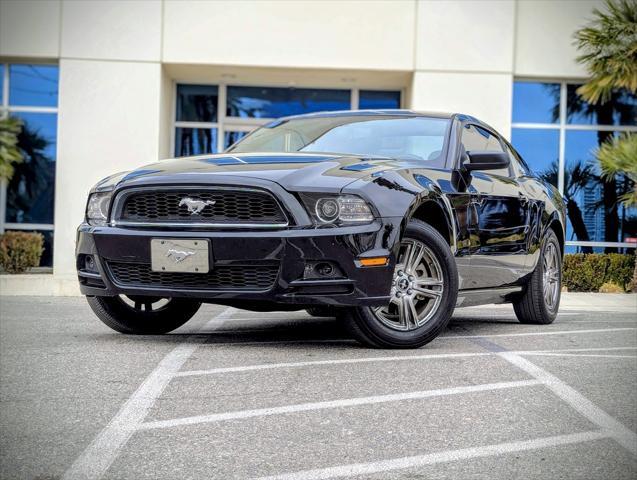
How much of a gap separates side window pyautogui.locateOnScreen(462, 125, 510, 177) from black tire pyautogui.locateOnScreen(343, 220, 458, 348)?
1.31 meters

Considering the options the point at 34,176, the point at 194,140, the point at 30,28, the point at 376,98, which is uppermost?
the point at 30,28

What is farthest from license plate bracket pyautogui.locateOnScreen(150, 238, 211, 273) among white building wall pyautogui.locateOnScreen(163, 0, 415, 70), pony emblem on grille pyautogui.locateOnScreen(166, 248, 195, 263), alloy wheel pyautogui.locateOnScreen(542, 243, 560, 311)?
white building wall pyautogui.locateOnScreen(163, 0, 415, 70)

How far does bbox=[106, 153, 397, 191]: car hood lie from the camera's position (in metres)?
5.68

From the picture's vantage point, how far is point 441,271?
6.09 m

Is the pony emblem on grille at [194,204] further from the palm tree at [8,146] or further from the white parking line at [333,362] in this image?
the palm tree at [8,146]

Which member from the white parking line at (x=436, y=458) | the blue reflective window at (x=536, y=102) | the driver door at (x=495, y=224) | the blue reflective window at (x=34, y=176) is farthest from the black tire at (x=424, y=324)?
the blue reflective window at (x=34, y=176)

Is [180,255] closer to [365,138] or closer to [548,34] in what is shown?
[365,138]

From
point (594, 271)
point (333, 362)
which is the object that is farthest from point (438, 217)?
point (594, 271)

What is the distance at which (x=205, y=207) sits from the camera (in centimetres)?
575

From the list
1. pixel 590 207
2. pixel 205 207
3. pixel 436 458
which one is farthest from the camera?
pixel 590 207

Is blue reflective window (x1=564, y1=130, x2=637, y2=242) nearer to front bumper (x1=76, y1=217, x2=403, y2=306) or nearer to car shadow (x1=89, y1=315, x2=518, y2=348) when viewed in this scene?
car shadow (x1=89, y1=315, x2=518, y2=348)

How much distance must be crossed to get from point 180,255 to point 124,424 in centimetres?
186

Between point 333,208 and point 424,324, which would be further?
point 424,324

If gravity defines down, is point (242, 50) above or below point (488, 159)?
above
